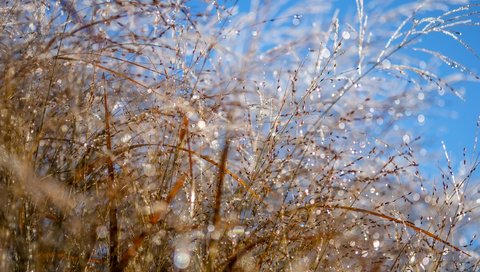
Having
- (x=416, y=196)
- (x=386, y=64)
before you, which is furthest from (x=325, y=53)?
(x=416, y=196)

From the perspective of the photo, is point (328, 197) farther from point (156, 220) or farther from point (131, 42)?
point (131, 42)

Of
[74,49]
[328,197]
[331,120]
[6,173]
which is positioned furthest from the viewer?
[331,120]

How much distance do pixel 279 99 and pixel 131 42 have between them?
0.52 m

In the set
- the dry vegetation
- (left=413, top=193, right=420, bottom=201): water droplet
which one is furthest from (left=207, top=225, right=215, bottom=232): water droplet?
(left=413, top=193, right=420, bottom=201): water droplet

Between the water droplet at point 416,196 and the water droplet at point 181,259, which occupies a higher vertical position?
the water droplet at point 416,196

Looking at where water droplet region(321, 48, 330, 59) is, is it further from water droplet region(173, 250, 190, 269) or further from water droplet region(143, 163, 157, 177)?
water droplet region(173, 250, 190, 269)

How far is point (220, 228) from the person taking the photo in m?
1.72

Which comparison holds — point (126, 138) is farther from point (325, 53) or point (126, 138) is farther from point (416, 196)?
point (416, 196)

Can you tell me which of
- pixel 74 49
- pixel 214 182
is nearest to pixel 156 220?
pixel 214 182

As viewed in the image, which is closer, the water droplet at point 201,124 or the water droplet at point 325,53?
the water droplet at point 201,124

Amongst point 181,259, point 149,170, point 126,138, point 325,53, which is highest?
point 325,53

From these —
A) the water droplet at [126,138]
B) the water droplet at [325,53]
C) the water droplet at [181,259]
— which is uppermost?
the water droplet at [325,53]

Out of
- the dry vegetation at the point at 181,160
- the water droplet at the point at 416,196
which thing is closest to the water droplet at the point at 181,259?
the dry vegetation at the point at 181,160

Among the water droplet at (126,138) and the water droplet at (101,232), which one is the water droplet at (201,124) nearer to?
the water droplet at (126,138)
